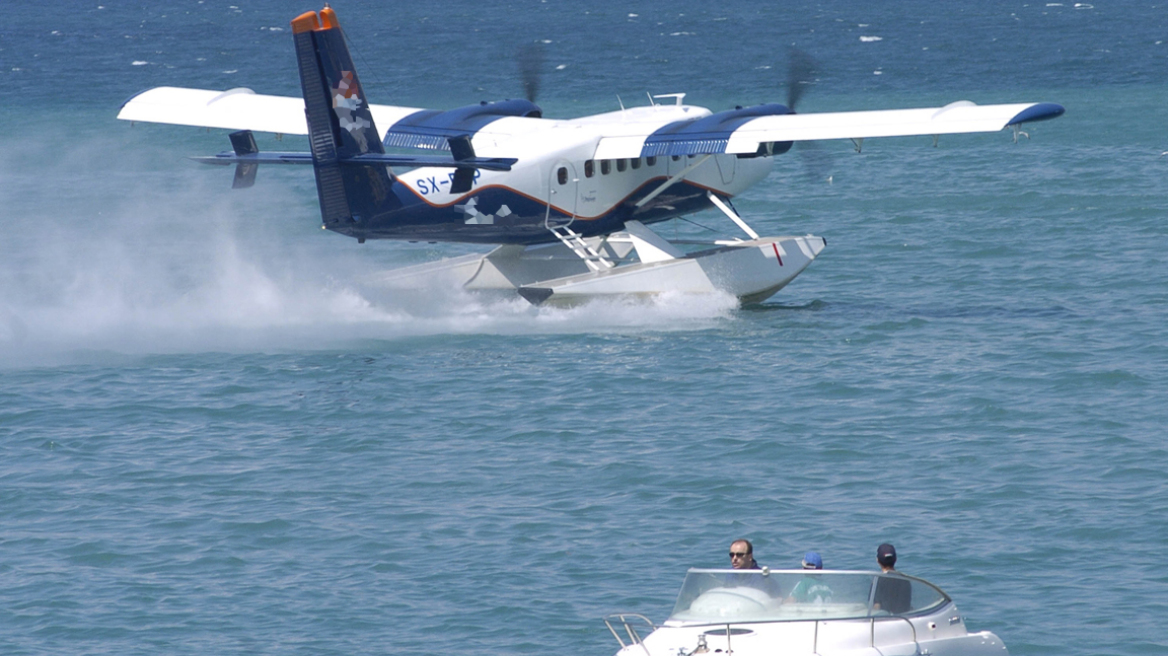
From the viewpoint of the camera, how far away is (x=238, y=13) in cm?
12056

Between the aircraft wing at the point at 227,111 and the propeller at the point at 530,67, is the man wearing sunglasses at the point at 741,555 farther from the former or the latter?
the aircraft wing at the point at 227,111

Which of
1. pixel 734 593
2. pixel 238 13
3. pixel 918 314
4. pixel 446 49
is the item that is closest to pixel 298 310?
pixel 918 314

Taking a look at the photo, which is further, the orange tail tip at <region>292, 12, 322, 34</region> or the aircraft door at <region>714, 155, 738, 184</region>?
the aircraft door at <region>714, 155, 738, 184</region>

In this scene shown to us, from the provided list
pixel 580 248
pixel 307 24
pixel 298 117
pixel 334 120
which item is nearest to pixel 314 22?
pixel 307 24

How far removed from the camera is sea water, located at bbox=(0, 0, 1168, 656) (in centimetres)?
1495

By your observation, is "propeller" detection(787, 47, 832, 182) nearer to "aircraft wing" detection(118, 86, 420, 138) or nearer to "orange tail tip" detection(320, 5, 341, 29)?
"aircraft wing" detection(118, 86, 420, 138)

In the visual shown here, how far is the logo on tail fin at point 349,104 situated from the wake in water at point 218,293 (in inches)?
147

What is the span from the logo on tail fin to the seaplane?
2 centimetres

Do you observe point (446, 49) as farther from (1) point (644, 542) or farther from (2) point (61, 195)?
(1) point (644, 542)

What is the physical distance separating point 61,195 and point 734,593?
1411 inches

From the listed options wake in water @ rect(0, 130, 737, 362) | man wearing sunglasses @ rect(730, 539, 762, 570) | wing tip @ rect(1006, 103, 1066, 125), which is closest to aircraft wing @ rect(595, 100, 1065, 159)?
wing tip @ rect(1006, 103, 1066, 125)

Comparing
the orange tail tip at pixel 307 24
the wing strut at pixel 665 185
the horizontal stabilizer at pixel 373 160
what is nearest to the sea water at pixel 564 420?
the wing strut at pixel 665 185

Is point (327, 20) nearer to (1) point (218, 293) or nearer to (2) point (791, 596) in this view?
(1) point (218, 293)

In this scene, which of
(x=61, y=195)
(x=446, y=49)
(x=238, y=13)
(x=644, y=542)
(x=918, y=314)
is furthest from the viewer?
(x=238, y=13)
